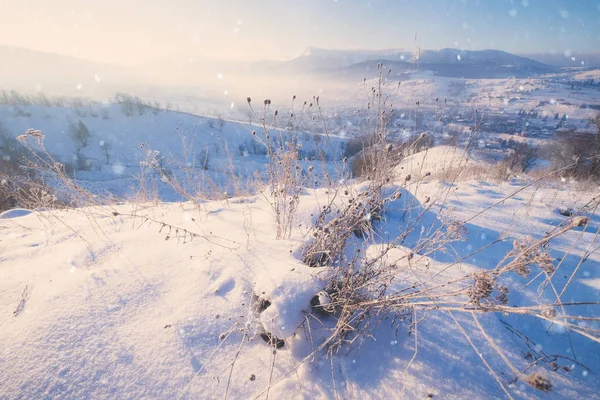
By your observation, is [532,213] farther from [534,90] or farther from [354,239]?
[534,90]

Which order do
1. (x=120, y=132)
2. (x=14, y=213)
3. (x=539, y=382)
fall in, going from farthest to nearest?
(x=120, y=132) → (x=14, y=213) → (x=539, y=382)

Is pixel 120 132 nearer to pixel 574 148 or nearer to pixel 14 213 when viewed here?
pixel 14 213

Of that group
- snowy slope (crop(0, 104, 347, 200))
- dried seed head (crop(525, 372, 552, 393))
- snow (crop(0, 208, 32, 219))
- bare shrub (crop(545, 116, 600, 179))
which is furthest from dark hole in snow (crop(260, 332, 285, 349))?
snowy slope (crop(0, 104, 347, 200))

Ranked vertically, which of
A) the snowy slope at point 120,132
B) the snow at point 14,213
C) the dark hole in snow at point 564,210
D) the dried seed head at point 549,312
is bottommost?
the snowy slope at point 120,132

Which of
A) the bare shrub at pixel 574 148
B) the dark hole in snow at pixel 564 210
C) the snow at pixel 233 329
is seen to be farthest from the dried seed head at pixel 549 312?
the bare shrub at pixel 574 148

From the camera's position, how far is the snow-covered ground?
1.12 metres

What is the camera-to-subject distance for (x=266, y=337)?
137 cm

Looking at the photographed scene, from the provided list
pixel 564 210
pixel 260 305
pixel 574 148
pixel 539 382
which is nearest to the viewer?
pixel 539 382

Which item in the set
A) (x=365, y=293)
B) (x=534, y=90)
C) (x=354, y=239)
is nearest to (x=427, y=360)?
(x=365, y=293)

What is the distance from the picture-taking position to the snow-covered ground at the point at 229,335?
44.3 inches

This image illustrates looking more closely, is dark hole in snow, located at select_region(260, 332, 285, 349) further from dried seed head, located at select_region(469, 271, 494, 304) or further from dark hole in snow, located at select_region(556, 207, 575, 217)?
dark hole in snow, located at select_region(556, 207, 575, 217)

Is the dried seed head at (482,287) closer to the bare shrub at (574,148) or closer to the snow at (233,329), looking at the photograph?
the snow at (233,329)

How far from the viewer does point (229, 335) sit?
135 centimetres

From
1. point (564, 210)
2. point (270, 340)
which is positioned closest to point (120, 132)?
point (270, 340)
